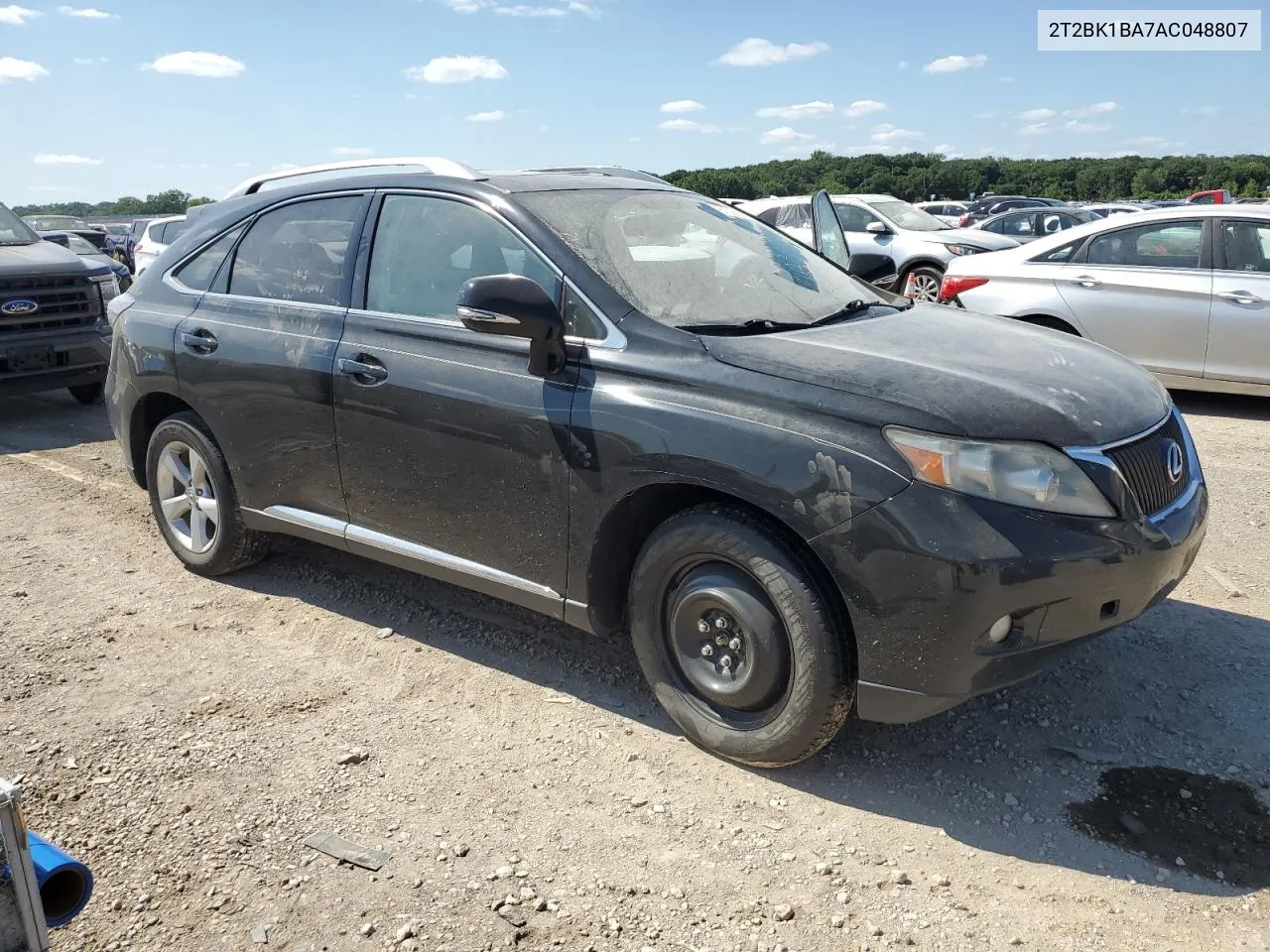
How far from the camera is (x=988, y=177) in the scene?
259ft

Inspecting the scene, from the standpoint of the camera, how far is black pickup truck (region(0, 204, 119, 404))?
814 cm

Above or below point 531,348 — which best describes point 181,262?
above

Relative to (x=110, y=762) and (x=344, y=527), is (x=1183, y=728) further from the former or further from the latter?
(x=110, y=762)

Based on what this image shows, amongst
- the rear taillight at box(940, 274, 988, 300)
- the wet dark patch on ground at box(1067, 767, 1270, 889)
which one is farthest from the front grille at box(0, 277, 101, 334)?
the wet dark patch on ground at box(1067, 767, 1270, 889)

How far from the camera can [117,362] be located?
5020mm

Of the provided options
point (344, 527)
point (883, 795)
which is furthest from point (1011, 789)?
point (344, 527)

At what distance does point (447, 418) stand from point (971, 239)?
12.6 metres

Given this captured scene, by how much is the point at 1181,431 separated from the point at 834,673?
1555 mm

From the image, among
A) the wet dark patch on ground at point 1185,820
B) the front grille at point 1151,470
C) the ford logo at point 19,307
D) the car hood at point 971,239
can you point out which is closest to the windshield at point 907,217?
the car hood at point 971,239

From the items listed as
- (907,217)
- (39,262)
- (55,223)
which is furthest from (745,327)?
(55,223)

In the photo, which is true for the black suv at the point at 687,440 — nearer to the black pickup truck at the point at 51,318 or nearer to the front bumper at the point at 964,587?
the front bumper at the point at 964,587

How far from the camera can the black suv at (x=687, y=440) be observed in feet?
9.24

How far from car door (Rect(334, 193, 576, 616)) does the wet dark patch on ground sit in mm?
1796

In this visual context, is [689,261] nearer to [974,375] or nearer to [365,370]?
[974,375]
